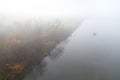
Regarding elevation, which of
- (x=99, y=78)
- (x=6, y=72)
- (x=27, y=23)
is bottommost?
(x=99, y=78)

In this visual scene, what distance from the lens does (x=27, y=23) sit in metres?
43.9

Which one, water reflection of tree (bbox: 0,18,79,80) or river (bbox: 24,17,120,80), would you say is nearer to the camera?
water reflection of tree (bbox: 0,18,79,80)

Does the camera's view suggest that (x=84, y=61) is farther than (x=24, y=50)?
Yes

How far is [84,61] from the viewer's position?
3431 centimetres

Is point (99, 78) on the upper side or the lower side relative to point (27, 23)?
lower

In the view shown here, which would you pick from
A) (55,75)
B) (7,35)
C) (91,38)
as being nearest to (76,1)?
(91,38)

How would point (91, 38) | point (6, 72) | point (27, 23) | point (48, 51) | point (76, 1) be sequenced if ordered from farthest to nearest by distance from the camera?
1. point (76, 1)
2. point (91, 38)
3. point (27, 23)
4. point (48, 51)
5. point (6, 72)

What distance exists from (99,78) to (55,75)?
16.6 feet

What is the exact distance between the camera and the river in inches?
1113

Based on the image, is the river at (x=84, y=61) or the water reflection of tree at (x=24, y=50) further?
the river at (x=84, y=61)

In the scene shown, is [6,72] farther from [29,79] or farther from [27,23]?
[27,23]

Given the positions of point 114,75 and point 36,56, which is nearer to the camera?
point 114,75

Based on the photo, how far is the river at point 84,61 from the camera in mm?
28281

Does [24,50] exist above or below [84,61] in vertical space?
above
